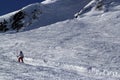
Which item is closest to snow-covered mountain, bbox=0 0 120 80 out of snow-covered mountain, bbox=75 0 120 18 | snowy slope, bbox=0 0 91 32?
snow-covered mountain, bbox=75 0 120 18

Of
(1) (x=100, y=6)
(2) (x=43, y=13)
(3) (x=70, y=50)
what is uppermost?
(1) (x=100, y=6)

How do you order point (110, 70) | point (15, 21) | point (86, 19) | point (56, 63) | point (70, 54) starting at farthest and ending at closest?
point (15, 21) → point (86, 19) → point (70, 54) → point (56, 63) → point (110, 70)

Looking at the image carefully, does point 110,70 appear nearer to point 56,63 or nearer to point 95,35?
point 56,63

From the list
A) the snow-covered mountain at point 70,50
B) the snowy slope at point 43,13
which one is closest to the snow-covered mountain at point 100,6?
the snow-covered mountain at point 70,50

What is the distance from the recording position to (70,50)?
47156mm

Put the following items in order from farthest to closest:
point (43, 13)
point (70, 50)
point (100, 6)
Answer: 1. point (43, 13)
2. point (100, 6)
3. point (70, 50)

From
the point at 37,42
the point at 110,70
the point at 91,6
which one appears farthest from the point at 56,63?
the point at 91,6

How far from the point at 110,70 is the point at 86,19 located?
40.2 metres

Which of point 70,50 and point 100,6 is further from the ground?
point 100,6

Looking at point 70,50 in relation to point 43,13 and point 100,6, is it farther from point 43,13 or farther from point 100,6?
point 43,13

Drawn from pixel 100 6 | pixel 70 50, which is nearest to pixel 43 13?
pixel 100 6

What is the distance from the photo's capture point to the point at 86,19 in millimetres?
74250

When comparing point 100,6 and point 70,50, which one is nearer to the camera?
point 70,50

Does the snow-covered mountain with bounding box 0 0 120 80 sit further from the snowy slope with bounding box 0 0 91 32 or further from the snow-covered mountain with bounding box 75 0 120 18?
the snowy slope with bounding box 0 0 91 32
